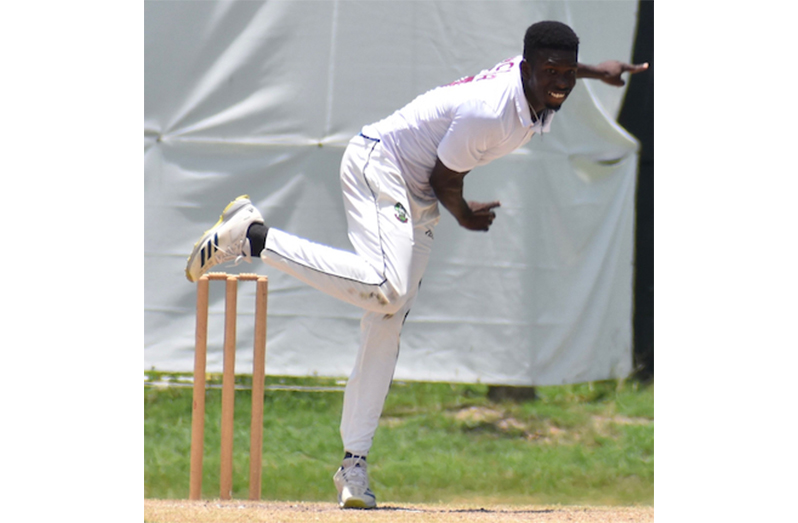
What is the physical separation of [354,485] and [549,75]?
1393 mm

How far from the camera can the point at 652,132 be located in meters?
4.43

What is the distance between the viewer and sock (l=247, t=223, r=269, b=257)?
260 centimetres

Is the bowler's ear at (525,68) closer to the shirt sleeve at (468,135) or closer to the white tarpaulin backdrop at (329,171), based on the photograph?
the shirt sleeve at (468,135)

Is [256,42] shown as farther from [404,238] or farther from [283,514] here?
[283,514]

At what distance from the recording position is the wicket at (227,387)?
114 inches

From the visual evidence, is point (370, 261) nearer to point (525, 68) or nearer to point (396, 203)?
point (396, 203)

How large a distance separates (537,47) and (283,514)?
5.15ft

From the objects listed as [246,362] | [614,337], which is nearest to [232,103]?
[246,362]

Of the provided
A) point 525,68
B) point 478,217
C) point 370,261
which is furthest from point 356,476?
point 525,68

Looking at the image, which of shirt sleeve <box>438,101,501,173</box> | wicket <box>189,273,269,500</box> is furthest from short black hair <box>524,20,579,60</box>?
wicket <box>189,273,269,500</box>

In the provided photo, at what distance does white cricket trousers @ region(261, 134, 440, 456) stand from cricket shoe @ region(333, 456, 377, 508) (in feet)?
0.13

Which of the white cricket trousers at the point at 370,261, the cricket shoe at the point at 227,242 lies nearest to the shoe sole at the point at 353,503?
the white cricket trousers at the point at 370,261

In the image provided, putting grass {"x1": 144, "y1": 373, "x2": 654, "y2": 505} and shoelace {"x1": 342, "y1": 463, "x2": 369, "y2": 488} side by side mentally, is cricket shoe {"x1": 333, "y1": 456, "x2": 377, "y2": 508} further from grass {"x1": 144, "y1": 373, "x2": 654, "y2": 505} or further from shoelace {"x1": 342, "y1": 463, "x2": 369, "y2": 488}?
grass {"x1": 144, "y1": 373, "x2": 654, "y2": 505}

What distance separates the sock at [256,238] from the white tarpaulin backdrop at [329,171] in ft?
4.62
